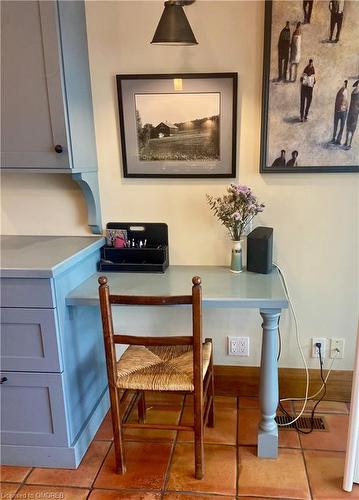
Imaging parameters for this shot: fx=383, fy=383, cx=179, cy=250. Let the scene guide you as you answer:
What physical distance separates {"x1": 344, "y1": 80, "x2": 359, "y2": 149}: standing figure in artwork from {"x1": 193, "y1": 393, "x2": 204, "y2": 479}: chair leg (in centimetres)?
137

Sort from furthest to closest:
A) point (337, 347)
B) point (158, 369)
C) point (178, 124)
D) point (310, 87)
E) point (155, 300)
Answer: point (337, 347) → point (178, 124) → point (310, 87) → point (158, 369) → point (155, 300)

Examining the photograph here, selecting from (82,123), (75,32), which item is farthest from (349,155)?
(75,32)

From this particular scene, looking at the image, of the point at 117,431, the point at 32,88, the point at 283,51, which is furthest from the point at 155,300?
the point at 283,51

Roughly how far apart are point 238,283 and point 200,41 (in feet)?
3.87

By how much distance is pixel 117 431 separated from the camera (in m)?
1.66

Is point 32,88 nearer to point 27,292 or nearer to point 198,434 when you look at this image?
point 27,292

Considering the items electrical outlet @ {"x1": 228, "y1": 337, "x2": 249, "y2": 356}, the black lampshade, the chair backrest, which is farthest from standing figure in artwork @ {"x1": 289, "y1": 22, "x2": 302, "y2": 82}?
electrical outlet @ {"x1": 228, "y1": 337, "x2": 249, "y2": 356}

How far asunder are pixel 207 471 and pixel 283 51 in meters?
1.96

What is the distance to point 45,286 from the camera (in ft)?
5.14

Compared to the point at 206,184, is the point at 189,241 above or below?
below

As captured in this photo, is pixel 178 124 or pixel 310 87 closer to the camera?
pixel 310 87

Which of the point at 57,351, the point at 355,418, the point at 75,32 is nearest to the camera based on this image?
the point at 355,418

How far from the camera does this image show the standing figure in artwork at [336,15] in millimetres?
1719

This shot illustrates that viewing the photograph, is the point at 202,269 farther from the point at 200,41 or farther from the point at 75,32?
the point at 75,32
